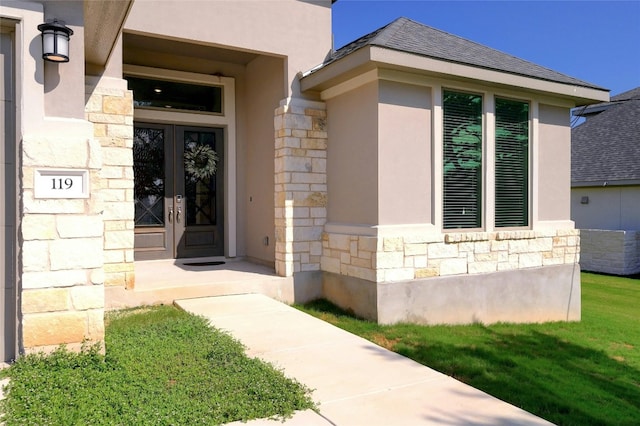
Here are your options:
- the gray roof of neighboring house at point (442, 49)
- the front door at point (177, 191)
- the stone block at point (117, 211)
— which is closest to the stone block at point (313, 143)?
the gray roof of neighboring house at point (442, 49)

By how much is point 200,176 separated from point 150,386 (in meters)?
5.51

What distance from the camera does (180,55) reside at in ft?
25.3

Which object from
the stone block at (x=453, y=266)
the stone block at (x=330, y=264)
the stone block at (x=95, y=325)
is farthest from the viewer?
the stone block at (x=330, y=264)

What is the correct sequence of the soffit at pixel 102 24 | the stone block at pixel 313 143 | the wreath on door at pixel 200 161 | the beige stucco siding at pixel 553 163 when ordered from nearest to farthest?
the soffit at pixel 102 24, the stone block at pixel 313 143, the beige stucco siding at pixel 553 163, the wreath on door at pixel 200 161

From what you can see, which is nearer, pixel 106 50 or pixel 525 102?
pixel 106 50

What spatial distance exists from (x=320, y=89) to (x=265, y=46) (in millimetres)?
1001

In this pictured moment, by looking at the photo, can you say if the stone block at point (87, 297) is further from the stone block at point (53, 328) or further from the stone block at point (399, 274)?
the stone block at point (399, 274)

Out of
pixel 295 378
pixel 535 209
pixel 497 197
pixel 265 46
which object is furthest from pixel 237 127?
pixel 295 378

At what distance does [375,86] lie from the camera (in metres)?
5.71

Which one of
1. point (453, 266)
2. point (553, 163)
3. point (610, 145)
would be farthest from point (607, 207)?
point (453, 266)

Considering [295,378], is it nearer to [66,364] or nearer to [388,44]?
[66,364]

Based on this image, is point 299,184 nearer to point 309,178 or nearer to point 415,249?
point 309,178

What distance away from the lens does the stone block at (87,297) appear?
348cm

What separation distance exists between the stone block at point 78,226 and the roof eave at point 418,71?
11.5ft
